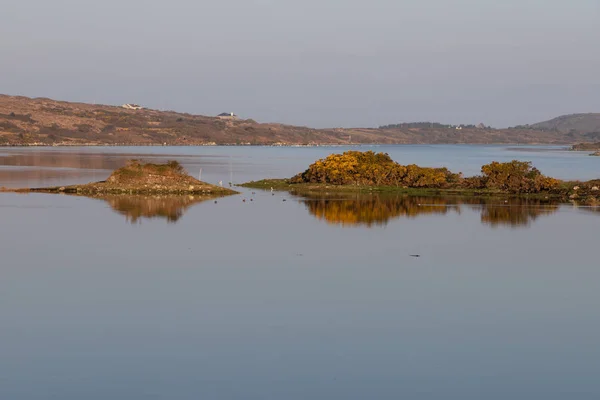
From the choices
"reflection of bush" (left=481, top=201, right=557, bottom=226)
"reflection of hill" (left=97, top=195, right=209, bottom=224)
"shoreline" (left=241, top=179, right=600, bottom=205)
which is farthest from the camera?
"shoreline" (left=241, top=179, right=600, bottom=205)

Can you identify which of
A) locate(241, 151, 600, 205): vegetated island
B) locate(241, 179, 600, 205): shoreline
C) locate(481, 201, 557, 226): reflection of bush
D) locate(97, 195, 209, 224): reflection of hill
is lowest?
locate(97, 195, 209, 224): reflection of hill

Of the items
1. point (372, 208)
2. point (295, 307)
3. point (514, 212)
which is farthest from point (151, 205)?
point (295, 307)

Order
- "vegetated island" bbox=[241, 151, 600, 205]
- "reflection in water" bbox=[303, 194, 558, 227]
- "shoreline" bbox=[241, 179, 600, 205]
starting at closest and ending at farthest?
"reflection in water" bbox=[303, 194, 558, 227]
"shoreline" bbox=[241, 179, 600, 205]
"vegetated island" bbox=[241, 151, 600, 205]

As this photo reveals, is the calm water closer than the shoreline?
Yes

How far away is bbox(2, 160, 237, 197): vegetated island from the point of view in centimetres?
5362

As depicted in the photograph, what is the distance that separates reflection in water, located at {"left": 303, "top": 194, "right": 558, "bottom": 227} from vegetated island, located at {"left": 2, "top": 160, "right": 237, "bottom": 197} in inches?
314

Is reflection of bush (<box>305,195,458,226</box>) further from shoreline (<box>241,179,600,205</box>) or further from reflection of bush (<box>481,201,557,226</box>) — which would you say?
shoreline (<box>241,179,600,205</box>)

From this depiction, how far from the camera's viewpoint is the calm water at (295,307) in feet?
48.0

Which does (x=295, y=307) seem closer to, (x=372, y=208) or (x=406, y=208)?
(x=372, y=208)

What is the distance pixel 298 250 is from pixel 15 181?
40361 millimetres

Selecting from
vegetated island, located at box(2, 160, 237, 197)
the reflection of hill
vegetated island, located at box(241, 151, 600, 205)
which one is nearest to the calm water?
the reflection of hill

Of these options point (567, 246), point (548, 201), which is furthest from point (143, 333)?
point (548, 201)

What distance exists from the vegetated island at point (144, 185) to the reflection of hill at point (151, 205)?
6.18ft

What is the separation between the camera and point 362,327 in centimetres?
1866
